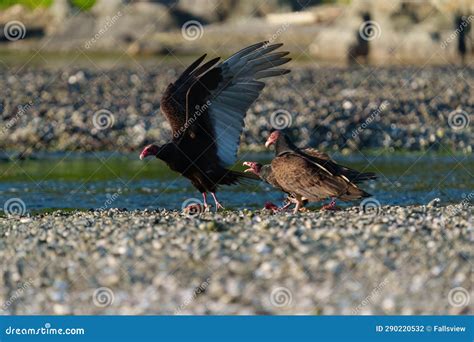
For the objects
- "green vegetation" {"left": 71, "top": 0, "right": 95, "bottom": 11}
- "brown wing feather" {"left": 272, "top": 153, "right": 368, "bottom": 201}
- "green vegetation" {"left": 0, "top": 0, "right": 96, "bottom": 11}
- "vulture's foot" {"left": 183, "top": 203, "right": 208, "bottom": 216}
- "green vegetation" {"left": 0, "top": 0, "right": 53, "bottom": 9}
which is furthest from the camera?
"green vegetation" {"left": 0, "top": 0, "right": 53, "bottom": 9}

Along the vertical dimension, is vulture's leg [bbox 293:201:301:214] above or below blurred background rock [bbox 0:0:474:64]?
below

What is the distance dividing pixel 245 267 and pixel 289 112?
14457 millimetres

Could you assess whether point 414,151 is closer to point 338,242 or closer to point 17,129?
point 17,129

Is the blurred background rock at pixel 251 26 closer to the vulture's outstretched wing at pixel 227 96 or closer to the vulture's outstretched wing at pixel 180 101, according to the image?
the vulture's outstretched wing at pixel 227 96

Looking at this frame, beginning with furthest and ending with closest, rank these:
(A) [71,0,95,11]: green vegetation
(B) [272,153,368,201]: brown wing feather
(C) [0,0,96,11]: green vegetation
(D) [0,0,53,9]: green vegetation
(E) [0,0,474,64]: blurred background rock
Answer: (D) [0,0,53,9]: green vegetation → (C) [0,0,96,11]: green vegetation → (A) [71,0,95,11]: green vegetation → (E) [0,0,474,64]: blurred background rock → (B) [272,153,368,201]: brown wing feather

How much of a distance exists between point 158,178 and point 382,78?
13517 millimetres

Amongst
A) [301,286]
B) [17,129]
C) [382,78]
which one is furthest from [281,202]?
[382,78]

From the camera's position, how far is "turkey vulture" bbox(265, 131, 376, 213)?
1299cm

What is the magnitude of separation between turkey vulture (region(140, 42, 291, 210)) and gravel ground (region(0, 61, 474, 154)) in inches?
301

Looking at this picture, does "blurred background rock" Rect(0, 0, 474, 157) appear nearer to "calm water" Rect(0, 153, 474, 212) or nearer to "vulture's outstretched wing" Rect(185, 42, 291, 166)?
"calm water" Rect(0, 153, 474, 212)

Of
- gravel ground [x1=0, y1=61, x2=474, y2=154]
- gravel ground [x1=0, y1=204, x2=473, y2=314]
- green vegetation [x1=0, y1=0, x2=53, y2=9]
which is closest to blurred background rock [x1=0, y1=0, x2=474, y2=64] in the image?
green vegetation [x1=0, y1=0, x2=53, y2=9]

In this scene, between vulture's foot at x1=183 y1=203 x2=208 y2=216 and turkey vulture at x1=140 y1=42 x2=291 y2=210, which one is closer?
vulture's foot at x1=183 y1=203 x2=208 y2=216

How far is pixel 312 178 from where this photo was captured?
13.0 meters

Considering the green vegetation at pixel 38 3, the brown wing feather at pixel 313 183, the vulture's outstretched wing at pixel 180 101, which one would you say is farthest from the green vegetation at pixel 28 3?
the brown wing feather at pixel 313 183
